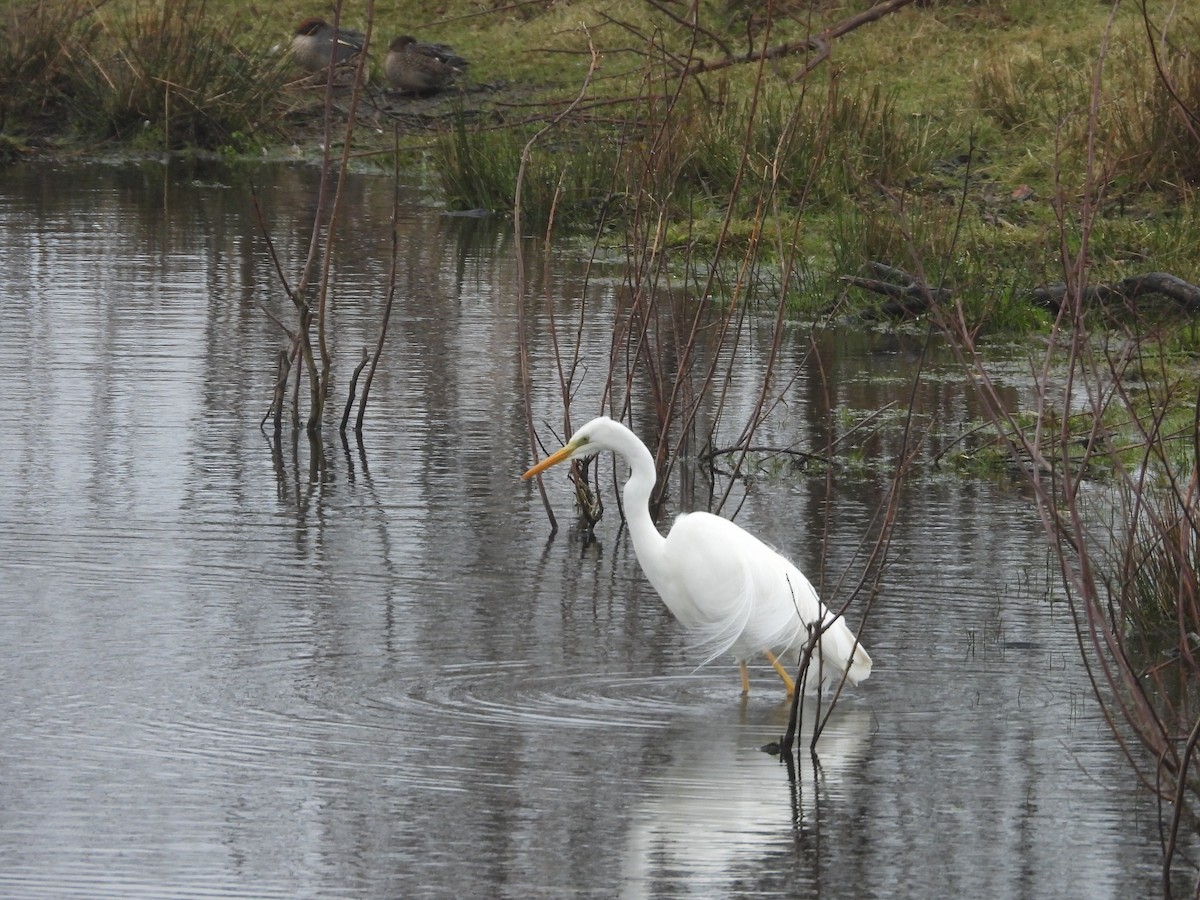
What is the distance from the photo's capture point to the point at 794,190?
42.9 feet

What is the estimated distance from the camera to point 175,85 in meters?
17.2

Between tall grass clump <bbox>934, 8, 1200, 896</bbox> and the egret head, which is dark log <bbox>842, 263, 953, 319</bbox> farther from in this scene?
the egret head

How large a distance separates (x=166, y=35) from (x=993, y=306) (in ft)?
31.5

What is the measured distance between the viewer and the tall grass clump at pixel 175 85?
56.2 ft

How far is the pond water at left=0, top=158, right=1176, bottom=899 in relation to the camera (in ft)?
12.7

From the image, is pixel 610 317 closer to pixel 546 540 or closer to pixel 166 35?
pixel 546 540

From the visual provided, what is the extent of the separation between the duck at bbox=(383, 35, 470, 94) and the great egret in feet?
46.3

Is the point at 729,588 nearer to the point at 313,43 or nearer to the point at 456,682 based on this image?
the point at 456,682

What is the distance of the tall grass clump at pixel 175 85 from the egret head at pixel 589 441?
1239 centimetres

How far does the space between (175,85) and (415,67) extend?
107 inches

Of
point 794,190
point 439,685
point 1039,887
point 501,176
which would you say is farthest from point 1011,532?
point 501,176

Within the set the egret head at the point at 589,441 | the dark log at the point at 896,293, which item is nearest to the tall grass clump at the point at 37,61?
the dark log at the point at 896,293

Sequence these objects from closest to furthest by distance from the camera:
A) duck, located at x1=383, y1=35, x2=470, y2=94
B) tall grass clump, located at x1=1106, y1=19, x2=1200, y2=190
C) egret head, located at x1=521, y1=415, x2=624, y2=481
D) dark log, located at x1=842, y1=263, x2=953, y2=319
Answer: egret head, located at x1=521, y1=415, x2=624, y2=481
dark log, located at x1=842, y1=263, x2=953, y2=319
tall grass clump, located at x1=1106, y1=19, x2=1200, y2=190
duck, located at x1=383, y1=35, x2=470, y2=94

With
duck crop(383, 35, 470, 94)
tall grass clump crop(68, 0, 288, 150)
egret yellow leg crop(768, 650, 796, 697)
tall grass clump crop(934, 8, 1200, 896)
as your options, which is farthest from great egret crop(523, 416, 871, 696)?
duck crop(383, 35, 470, 94)
